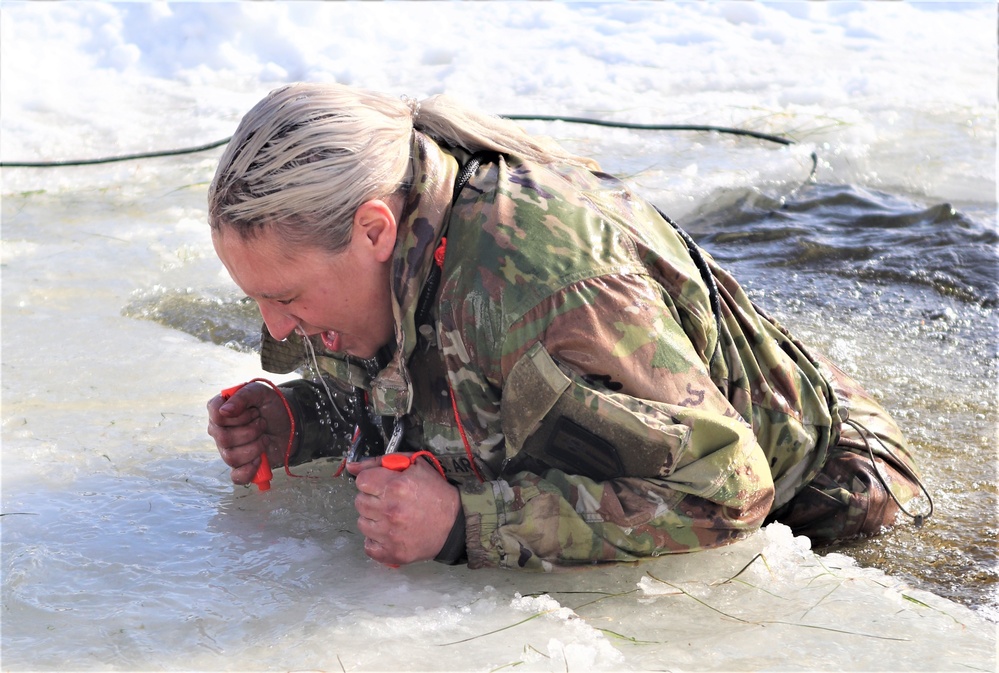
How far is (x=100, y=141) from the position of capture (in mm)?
6559

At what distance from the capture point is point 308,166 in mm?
1928

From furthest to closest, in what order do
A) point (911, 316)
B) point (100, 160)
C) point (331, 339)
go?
point (100, 160)
point (911, 316)
point (331, 339)

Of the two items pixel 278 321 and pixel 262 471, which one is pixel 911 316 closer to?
pixel 262 471

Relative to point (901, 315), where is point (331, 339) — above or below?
above

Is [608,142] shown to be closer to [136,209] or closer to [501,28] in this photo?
[136,209]

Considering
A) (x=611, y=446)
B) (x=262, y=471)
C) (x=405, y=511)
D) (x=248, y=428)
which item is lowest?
(x=262, y=471)

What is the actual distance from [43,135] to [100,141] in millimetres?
356

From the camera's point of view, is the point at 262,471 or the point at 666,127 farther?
the point at 666,127

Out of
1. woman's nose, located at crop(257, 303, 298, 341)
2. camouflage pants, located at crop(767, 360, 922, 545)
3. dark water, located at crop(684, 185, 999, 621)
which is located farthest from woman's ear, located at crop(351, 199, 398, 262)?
dark water, located at crop(684, 185, 999, 621)

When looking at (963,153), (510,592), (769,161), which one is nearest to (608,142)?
(769,161)

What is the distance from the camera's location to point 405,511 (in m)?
2.06

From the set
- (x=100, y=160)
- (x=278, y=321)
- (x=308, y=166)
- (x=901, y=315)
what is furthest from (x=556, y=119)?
(x=308, y=166)

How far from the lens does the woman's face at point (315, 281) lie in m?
2.02

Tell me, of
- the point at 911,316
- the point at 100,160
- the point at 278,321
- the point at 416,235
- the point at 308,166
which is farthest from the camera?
the point at 100,160
